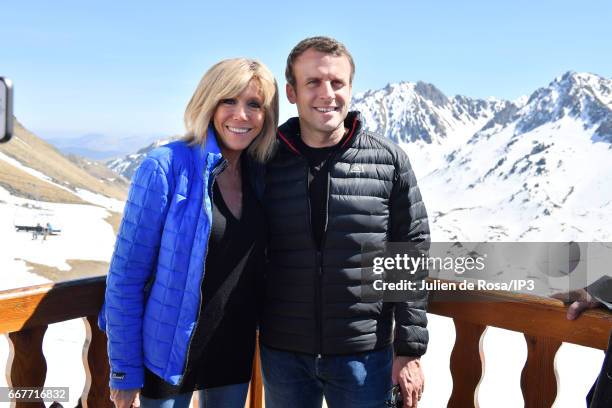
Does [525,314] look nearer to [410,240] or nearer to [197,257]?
[410,240]

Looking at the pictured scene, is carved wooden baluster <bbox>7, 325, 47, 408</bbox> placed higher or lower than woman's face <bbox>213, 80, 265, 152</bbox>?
lower

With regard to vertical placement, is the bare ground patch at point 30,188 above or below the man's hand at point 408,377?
above

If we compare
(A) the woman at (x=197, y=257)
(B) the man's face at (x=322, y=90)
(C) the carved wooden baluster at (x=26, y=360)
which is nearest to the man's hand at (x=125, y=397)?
(A) the woman at (x=197, y=257)

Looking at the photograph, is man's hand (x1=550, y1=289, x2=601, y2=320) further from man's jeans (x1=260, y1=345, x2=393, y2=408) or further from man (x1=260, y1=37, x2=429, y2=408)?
man's jeans (x1=260, y1=345, x2=393, y2=408)

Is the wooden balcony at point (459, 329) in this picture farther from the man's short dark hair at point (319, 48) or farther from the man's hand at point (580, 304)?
the man's short dark hair at point (319, 48)

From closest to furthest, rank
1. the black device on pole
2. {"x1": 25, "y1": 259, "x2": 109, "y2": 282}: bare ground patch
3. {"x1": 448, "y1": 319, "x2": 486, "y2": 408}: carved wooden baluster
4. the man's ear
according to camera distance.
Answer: the black device on pole, the man's ear, {"x1": 448, "y1": 319, "x2": 486, "y2": 408}: carved wooden baluster, {"x1": 25, "y1": 259, "x2": 109, "y2": 282}: bare ground patch

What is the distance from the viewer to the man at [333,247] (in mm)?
3020

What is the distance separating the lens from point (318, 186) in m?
3.10

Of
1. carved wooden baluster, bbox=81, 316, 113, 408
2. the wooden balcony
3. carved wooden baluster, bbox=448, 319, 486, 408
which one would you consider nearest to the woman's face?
the wooden balcony

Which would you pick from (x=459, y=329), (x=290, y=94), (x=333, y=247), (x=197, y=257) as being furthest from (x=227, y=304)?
(x=459, y=329)

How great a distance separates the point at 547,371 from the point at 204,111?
2.26 m

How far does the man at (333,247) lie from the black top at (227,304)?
15 cm

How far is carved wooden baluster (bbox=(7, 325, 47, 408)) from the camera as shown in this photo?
2840mm

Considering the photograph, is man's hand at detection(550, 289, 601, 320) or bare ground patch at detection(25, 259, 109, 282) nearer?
man's hand at detection(550, 289, 601, 320)
